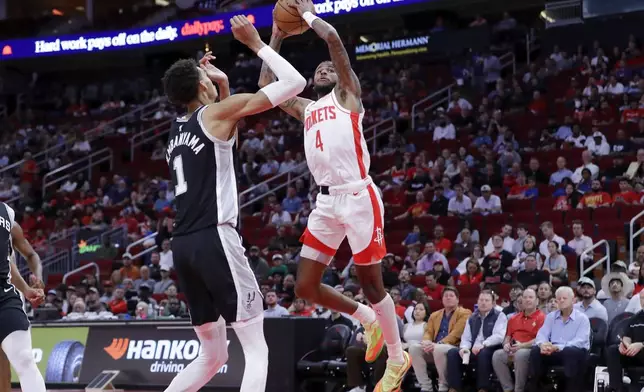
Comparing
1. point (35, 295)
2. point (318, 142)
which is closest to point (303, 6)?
point (318, 142)

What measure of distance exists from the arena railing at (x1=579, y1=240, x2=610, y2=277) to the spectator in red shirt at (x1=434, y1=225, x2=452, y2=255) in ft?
7.86

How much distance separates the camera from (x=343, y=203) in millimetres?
7434

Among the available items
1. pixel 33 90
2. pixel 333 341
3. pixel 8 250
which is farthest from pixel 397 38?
pixel 8 250

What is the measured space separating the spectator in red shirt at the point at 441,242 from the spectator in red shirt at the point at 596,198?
231 cm

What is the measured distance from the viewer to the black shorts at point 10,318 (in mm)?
7090

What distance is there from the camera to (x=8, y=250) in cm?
748

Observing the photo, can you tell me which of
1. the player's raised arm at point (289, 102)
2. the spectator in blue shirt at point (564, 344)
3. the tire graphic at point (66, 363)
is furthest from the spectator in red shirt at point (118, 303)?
the player's raised arm at point (289, 102)

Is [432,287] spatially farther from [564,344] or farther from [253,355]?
[253,355]

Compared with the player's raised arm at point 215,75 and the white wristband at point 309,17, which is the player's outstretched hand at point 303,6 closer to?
the white wristband at point 309,17

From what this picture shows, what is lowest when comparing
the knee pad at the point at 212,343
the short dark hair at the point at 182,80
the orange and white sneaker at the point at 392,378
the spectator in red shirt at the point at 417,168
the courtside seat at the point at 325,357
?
the courtside seat at the point at 325,357

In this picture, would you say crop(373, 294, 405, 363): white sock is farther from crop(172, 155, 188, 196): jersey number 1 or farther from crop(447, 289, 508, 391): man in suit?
crop(447, 289, 508, 391): man in suit

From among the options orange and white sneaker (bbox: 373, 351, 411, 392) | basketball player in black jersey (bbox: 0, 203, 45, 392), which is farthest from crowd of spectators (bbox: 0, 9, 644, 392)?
basketball player in black jersey (bbox: 0, 203, 45, 392)

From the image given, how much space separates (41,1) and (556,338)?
2631 cm

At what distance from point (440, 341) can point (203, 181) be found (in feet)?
22.2
